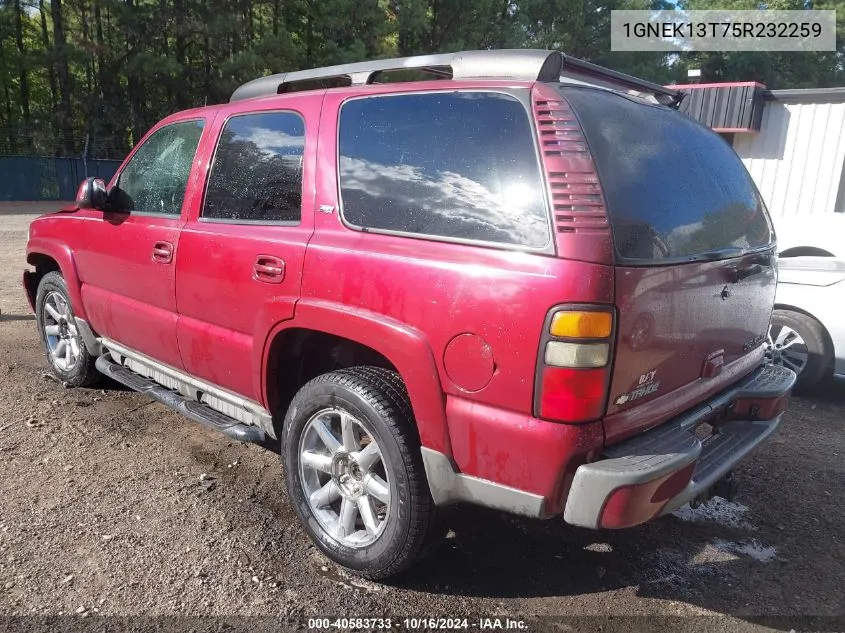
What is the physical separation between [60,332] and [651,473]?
435cm

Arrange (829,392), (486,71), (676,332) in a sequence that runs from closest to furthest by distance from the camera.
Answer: (676,332) < (486,71) < (829,392)

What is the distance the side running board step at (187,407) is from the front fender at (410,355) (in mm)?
934

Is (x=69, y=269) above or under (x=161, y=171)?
under

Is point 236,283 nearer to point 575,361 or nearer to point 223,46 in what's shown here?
point 575,361

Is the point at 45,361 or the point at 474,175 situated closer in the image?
the point at 474,175

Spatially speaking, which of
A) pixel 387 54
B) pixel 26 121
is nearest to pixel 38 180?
pixel 26 121

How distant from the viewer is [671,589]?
2.67m

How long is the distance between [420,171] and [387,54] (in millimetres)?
23304

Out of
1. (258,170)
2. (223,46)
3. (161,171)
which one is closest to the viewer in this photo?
(258,170)

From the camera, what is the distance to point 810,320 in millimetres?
4836

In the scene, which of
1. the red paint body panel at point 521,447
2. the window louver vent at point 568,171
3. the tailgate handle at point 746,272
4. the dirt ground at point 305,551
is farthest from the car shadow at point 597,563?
the window louver vent at point 568,171

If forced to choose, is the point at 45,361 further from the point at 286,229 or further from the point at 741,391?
the point at 741,391

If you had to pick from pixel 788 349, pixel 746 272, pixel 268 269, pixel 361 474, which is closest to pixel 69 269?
pixel 268 269

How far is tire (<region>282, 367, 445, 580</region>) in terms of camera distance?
242cm
